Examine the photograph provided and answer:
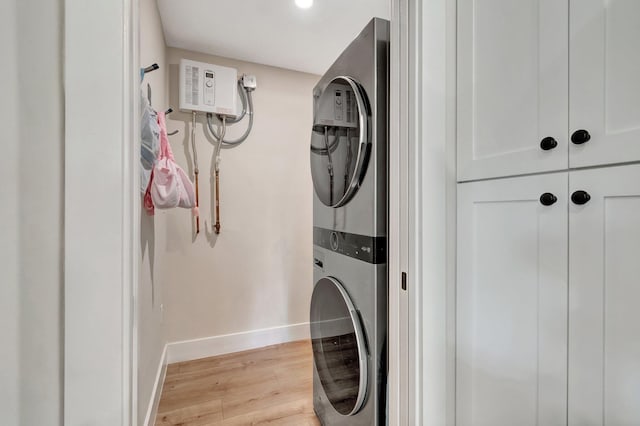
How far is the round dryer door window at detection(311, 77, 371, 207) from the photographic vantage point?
40.4 inches

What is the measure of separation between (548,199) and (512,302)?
0.88 feet

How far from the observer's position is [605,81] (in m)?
0.54

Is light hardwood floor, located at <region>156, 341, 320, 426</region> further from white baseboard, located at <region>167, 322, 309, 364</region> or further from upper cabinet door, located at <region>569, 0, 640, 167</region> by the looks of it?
upper cabinet door, located at <region>569, 0, 640, 167</region>

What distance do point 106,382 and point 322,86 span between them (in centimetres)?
134

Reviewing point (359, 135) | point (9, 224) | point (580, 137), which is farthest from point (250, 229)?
point (580, 137)

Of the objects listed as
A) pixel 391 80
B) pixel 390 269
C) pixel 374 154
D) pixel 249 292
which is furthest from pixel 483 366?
pixel 249 292

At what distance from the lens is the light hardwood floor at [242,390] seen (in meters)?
1.55

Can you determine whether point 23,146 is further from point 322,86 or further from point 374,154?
point 322,86

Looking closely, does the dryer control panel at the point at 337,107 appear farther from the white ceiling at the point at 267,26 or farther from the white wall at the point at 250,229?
the white wall at the point at 250,229

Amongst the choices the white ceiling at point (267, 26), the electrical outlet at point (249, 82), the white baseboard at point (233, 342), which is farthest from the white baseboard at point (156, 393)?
the white ceiling at point (267, 26)

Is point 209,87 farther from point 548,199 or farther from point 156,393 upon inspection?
point 548,199

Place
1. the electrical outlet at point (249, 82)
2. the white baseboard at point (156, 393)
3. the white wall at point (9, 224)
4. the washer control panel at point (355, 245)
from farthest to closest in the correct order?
the electrical outlet at point (249, 82), the white baseboard at point (156, 393), the washer control panel at point (355, 245), the white wall at point (9, 224)

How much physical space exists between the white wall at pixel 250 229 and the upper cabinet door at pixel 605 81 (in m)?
2.08

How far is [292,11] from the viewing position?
170 cm
